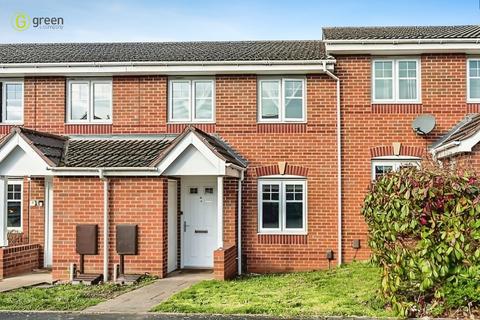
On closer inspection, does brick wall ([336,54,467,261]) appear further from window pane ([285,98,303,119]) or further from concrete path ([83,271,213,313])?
concrete path ([83,271,213,313])

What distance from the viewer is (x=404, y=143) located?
1529cm

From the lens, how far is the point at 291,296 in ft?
36.0

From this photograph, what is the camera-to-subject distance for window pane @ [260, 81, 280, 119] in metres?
15.7

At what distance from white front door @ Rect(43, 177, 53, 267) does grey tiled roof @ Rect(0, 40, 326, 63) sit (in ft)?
11.7

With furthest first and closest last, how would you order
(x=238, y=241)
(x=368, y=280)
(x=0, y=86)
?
1. (x=0, y=86)
2. (x=238, y=241)
3. (x=368, y=280)

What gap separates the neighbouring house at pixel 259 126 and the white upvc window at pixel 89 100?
1.2 inches

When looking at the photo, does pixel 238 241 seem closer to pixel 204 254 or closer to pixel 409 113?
pixel 204 254

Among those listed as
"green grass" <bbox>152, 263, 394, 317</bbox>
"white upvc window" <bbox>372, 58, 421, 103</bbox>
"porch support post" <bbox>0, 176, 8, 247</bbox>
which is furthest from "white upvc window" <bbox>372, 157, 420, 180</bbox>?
"porch support post" <bbox>0, 176, 8, 247</bbox>

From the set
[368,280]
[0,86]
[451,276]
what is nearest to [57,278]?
[0,86]

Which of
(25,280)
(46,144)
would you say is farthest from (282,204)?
(25,280)

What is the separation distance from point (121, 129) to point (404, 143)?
7.68 meters

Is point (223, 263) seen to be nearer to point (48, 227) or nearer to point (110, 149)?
point (110, 149)

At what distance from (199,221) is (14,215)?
531cm

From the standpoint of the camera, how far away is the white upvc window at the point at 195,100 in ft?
52.2
